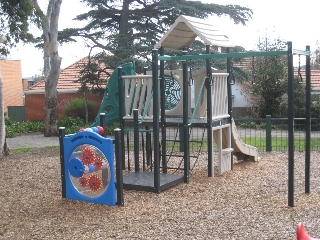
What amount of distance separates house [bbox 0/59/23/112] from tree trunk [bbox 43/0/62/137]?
55.3 feet

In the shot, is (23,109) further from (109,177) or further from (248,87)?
(109,177)

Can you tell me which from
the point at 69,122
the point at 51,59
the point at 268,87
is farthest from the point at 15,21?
the point at 268,87

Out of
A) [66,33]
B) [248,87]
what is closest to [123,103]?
[66,33]

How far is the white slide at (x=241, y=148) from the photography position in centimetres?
863

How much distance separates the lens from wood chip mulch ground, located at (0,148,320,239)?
460cm

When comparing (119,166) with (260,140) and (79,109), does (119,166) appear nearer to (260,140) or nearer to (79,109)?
(260,140)

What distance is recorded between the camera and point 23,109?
26688 millimetres

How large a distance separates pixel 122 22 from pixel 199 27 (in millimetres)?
13386

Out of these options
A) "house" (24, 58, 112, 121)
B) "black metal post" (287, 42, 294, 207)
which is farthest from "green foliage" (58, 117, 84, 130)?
"black metal post" (287, 42, 294, 207)

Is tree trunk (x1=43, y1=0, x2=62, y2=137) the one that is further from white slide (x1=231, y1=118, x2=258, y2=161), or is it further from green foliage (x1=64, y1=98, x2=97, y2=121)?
white slide (x1=231, y1=118, x2=258, y2=161)

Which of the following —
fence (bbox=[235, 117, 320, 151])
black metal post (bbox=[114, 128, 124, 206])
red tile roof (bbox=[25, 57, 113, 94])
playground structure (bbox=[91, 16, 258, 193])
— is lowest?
fence (bbox=[235, 117, 320, 151])

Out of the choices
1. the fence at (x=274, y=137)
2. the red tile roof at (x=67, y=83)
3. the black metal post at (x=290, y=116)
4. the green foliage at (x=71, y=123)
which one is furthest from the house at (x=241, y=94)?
the black metal post at (x=290, y=116)

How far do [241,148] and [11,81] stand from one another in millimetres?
30267

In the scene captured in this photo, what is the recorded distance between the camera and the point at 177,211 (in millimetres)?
5449
